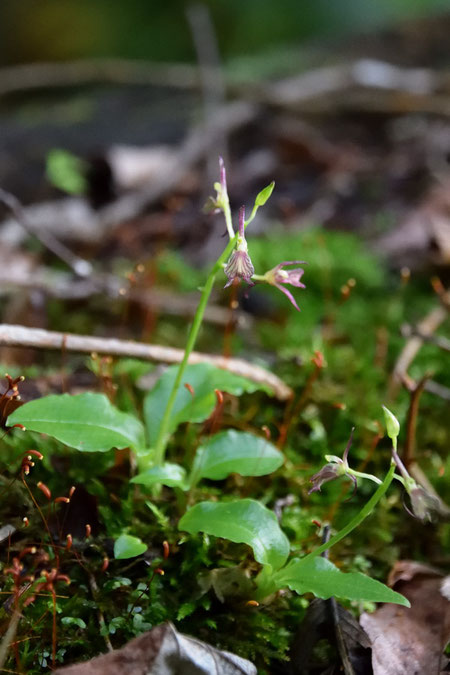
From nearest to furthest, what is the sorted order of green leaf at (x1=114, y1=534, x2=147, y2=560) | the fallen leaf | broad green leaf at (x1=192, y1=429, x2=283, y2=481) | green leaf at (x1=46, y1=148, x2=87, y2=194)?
the fallen leaf, green leaf at (x1=114, y1=534, x2=147, y2=560), broad green leaf at (x1=192, y1=429, x2=283, y2=481), green leaf at (x1=46, y1=148, x2=87, y2=194)

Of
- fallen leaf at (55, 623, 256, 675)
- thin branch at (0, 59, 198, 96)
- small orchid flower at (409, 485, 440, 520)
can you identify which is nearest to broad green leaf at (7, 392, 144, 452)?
fallen leaf at (55, 623, 256, 675)

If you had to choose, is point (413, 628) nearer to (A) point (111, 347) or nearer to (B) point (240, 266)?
(B) point (240, 266)

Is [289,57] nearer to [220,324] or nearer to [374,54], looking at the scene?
[374,54]

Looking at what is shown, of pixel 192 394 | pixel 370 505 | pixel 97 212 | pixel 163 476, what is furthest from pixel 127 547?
pixel 97 212

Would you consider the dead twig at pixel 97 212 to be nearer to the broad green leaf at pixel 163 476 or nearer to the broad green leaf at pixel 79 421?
the broad green leaf at pixel 79 421

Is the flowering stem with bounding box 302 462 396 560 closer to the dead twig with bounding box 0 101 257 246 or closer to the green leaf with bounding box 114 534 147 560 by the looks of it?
the green leaf with bounding box 114 534 147 560

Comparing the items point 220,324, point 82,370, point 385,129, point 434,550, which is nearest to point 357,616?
point 434,550
